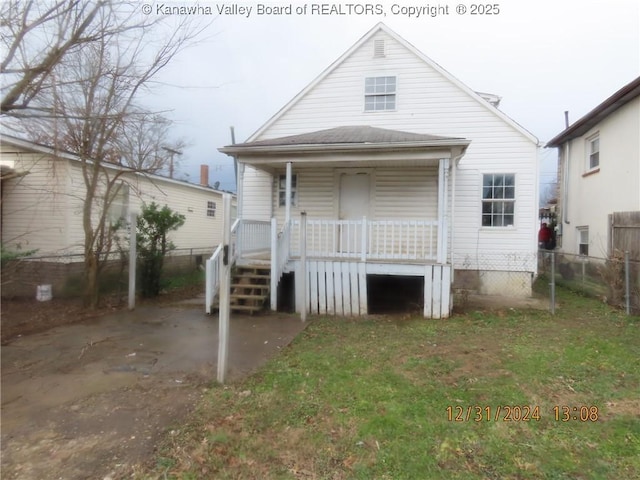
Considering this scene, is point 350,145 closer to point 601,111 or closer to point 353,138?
point 353,138

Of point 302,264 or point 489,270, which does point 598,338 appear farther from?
point 302,264

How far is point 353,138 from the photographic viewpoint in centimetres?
852

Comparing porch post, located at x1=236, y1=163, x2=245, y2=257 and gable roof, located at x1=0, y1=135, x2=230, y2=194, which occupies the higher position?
gable roof, located at x1=0, y1=135, x2=230, y2=194

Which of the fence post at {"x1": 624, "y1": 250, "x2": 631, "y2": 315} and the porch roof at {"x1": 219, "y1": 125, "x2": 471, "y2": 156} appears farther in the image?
the porch roof at {"x1": 219, "y1": 125, "x2": 471, "y2": 156}

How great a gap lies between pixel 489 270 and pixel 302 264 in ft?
18.2

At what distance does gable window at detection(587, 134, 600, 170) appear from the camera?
11.0 m

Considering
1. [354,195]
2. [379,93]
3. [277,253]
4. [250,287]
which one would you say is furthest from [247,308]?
[379,93]

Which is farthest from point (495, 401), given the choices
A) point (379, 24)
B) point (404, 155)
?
point (379, 24)

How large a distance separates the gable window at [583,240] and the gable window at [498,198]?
3812mm

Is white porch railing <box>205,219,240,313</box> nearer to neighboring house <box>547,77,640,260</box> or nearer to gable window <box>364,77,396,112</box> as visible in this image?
gable window <box>364,77,396,112</box>

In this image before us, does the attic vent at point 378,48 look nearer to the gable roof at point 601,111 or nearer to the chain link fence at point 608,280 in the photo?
the gable roof at point 601,111
